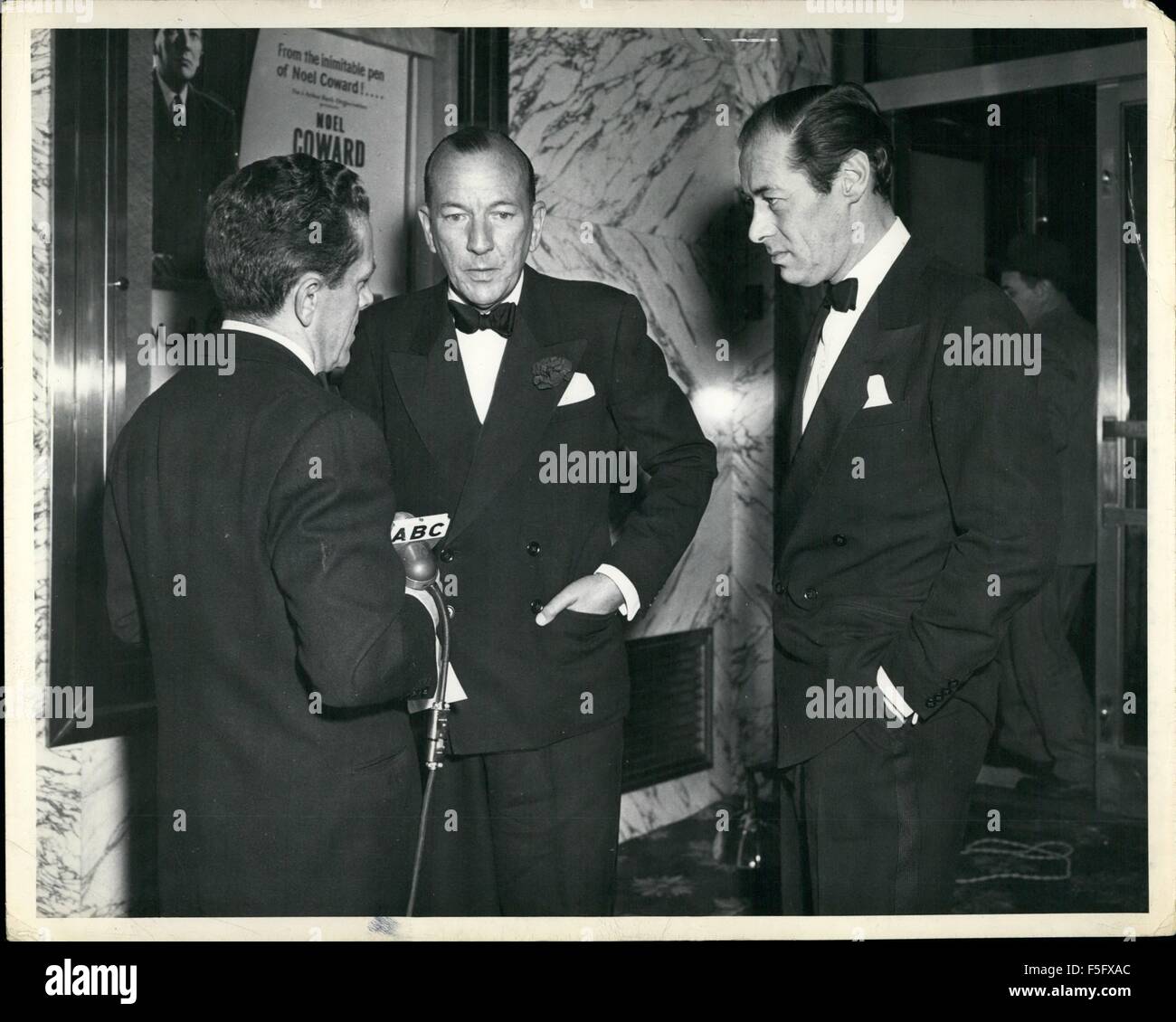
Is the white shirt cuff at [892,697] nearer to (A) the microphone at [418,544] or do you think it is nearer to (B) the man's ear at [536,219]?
(A) the microphone at [418,544]

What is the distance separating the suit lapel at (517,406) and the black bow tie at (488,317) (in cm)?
2

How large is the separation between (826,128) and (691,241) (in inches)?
80.9

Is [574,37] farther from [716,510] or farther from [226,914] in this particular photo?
[226,914]

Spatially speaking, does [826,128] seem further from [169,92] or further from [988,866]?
[988,866]

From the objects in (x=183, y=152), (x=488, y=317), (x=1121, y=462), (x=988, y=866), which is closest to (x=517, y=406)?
(x=488, y=317)

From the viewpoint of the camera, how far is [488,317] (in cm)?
260

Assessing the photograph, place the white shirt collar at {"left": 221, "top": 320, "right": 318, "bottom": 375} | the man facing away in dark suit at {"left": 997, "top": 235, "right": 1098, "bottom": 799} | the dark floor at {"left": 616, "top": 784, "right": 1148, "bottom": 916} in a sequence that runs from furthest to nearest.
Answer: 1. the man facing away in dark suit at {"left": 997, "top": 235, "right": 1098, "bottom": 799}
2. the dark floor at {"left": 616, "top": 784, "right": 1148, "bottom": 916}
3. the white shirt collar at {"left": 221, "top": 320, "right": 318, "bottom": 375}

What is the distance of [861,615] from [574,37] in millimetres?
2431

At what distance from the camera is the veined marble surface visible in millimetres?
3891

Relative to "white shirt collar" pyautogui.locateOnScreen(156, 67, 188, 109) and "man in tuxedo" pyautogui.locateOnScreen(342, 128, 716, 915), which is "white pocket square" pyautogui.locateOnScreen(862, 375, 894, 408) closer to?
"man in tuxedo" pyautogui.locateOnScreen(342, 128, 716, 915)

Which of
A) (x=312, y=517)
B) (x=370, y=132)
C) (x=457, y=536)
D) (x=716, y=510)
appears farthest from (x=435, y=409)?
(x=716, y=510)

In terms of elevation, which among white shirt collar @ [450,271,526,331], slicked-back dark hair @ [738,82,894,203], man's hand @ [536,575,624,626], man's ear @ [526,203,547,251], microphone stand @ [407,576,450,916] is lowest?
microphone stand @ [407,576,450,916]

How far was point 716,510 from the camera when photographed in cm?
452

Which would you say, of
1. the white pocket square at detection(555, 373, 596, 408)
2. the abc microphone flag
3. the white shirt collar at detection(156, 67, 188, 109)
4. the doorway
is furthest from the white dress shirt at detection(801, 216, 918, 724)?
the doorway
